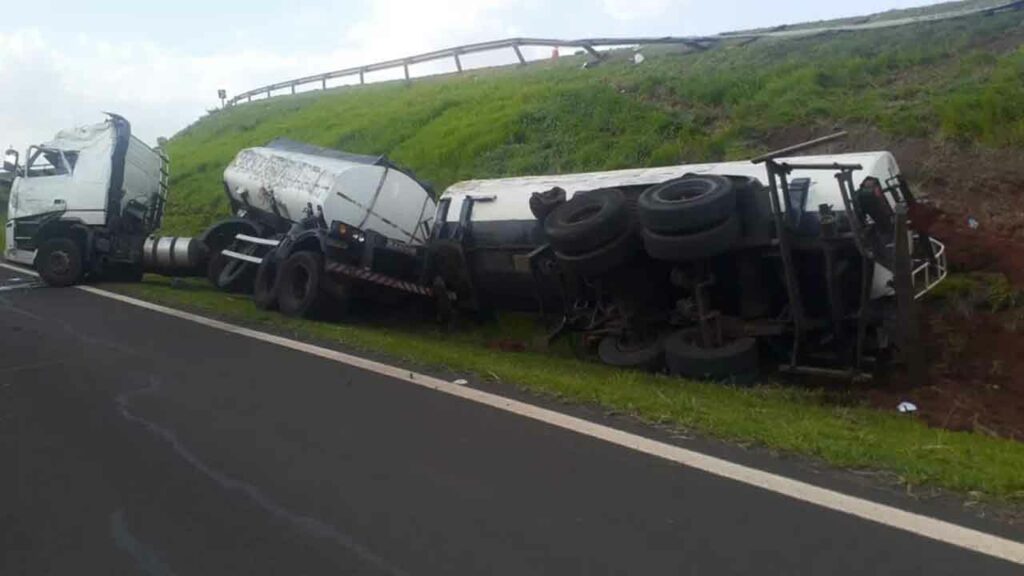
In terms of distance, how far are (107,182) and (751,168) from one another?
487 inches

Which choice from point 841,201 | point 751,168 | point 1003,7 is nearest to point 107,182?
point 751,168

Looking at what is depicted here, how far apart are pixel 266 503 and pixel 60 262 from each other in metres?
13.8

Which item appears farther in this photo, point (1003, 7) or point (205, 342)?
point (1003, 7)

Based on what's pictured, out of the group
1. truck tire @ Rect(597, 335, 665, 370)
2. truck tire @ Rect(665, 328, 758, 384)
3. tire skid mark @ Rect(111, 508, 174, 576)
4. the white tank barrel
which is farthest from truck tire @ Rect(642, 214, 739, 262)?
the white tank barrel

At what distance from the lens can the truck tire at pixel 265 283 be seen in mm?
13914

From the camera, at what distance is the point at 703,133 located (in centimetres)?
1588

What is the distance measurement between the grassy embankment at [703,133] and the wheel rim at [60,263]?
1.55 m

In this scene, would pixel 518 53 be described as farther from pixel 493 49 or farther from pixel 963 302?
pixel 963 302

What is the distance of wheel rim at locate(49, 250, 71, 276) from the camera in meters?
18.0

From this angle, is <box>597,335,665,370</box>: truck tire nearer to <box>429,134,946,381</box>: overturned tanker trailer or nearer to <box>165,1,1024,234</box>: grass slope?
<box>429,134,946,381</box>: overturned tanker trailer

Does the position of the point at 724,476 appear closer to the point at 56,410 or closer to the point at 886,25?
the point at 56,410

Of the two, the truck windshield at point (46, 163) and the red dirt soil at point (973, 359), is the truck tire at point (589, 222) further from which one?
the truck windshield at point (46, 163)

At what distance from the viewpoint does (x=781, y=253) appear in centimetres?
916

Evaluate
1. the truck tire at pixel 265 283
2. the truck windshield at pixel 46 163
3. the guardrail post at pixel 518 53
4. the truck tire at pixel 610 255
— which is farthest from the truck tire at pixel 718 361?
the guardrail post at pixel 518 53
